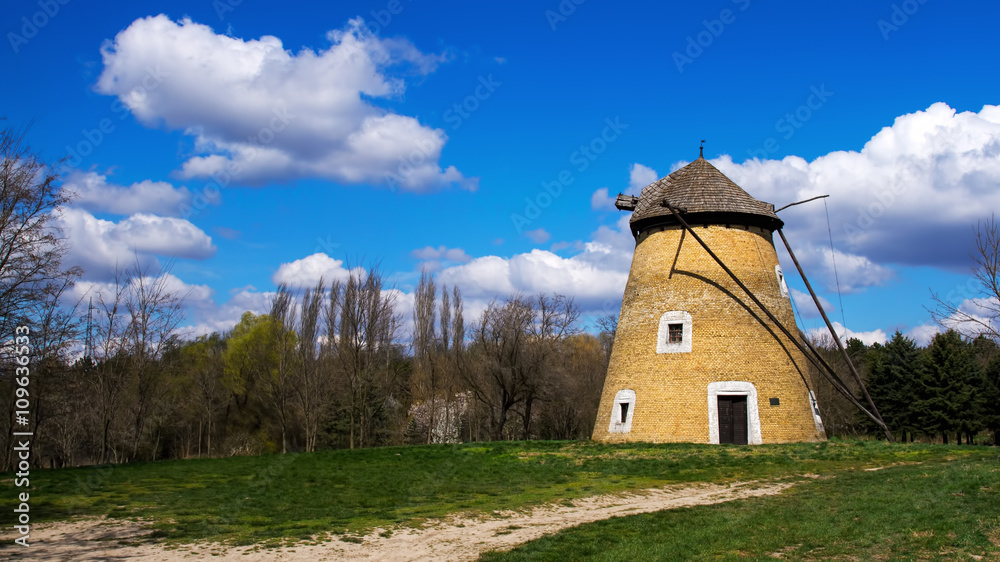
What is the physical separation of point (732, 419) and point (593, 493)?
9.37 meters

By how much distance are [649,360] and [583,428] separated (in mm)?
25309

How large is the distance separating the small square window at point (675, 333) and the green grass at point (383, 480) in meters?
3.58

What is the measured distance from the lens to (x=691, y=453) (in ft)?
59.4

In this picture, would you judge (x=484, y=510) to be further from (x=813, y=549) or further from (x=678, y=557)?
(x=813, y=549)

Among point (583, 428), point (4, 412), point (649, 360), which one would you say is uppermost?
point (649, 360)

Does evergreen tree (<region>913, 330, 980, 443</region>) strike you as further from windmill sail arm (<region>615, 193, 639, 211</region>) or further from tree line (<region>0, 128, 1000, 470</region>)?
windmill sail arm (<region>615, 193, 639, 211</region>)

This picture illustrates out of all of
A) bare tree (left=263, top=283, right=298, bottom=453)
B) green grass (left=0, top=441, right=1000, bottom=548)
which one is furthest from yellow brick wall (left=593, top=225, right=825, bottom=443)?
bare tree (left=263, top=283, right=298, bottom=453)

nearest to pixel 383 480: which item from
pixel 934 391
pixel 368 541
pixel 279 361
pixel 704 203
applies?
pixel 368 541

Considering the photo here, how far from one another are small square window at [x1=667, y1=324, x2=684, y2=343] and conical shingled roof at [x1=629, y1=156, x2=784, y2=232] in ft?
11.6

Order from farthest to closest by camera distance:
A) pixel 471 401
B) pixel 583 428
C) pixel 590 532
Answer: pixel 583 428 < pixel 471 401 < pixel 590 532

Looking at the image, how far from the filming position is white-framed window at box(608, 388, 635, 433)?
2156 centimetres

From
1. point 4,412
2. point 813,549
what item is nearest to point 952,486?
point 813,549

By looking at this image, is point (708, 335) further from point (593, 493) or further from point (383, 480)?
point (383, 480)

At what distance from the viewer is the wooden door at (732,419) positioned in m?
20.5
